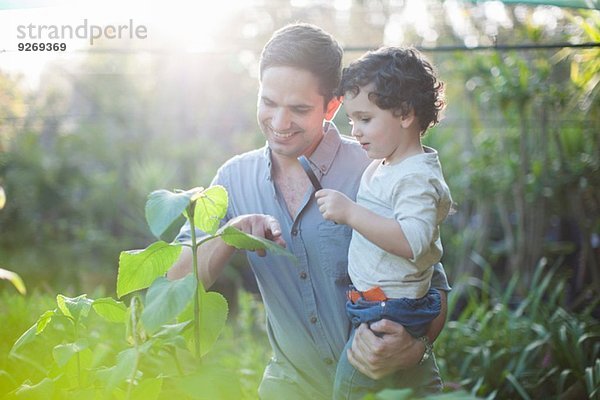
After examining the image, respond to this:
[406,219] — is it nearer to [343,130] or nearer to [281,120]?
[281,120]

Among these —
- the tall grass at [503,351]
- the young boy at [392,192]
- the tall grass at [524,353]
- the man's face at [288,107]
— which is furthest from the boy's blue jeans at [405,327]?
the tall grass at [524,353]

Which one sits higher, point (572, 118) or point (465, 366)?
point (572, 118)

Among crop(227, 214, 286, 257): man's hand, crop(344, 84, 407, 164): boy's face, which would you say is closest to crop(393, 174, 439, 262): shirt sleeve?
crop(344, 84, 407, 164): boy's face

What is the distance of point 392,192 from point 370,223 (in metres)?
0.11

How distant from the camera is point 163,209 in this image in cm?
128

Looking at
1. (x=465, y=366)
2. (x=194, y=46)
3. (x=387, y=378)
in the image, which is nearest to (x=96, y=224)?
(x=194, y=46)

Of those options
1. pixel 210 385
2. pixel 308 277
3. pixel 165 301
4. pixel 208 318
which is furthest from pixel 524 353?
pixel 165 301

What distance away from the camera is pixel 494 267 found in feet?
20.9

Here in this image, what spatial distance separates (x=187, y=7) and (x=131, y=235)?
130 inches

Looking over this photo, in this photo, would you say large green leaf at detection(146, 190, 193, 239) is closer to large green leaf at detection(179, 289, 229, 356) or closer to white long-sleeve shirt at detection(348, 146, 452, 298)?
large green leaf at detection(179, 289, 229, 356)

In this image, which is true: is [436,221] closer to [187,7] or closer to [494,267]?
[187,7]

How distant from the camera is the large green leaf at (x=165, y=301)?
1.24m

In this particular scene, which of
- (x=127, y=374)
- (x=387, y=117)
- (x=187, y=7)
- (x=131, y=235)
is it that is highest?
(x=187, y=7)

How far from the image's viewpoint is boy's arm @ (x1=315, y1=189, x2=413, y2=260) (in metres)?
1.62
